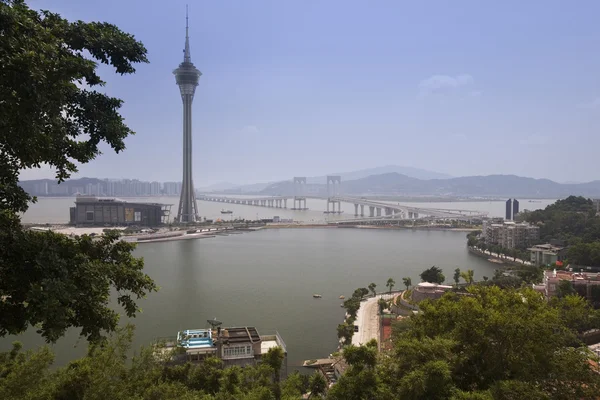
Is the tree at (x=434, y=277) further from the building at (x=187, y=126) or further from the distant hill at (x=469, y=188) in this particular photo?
the distant hill at (x=469, y=188)

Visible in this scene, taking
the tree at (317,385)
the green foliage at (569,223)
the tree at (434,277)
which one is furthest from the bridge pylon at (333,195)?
the tree at (317,385)

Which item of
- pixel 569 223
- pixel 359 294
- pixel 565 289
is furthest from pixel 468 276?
pixel 569 223

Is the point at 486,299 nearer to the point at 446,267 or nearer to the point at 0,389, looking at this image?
the point at 0,389

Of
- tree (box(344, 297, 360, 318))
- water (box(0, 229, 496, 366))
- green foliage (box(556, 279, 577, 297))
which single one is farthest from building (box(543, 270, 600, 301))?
tree (box(344, 297, 360, 318))

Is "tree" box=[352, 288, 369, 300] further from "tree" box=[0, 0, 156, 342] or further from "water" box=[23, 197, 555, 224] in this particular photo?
"water" box=[23, 197, 555, 224]

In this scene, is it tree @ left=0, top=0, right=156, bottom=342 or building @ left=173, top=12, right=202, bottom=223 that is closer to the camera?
tree @ left=0, top=0, right=156, bottom=342
